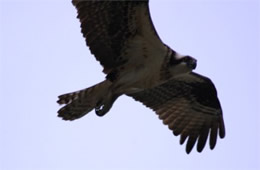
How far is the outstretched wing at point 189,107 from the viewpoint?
10219 mm

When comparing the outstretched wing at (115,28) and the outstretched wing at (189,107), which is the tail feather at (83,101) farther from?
the outstretched wing at (189,107)

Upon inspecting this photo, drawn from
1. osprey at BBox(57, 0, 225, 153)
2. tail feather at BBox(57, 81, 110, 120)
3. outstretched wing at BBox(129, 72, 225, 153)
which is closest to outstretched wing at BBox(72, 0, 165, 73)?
osprey at BBox(57, 0, 225, 153)

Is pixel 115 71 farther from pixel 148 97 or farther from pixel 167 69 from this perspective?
pixel 148 97

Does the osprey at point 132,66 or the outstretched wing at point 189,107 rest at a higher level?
the osprey at point 132,66

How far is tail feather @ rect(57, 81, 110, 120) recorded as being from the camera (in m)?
9.02

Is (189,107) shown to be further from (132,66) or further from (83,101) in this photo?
(83,101)

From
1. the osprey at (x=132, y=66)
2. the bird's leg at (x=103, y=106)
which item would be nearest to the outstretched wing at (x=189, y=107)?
the osprey at (x=132, y=66)

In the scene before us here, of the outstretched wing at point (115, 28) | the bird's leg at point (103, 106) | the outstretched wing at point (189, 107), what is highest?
the outstretched wing at point (115, 28)

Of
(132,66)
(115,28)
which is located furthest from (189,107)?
(115,28)

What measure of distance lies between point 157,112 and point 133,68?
5.62ft

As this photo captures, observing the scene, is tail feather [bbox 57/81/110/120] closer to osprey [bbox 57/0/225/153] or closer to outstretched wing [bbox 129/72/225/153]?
osprey [bbox 57/0/225/153]

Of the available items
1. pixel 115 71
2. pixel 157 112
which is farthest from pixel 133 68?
pixel 157 112

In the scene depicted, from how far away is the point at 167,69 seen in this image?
29.1ft

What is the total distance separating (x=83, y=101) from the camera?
29.6 feet
